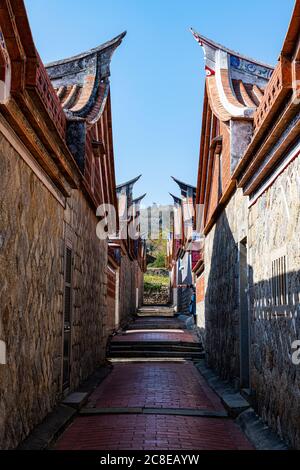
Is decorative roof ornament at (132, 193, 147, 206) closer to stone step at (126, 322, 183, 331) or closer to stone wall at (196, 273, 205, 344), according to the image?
stone step at (126, 322, 183, 331)

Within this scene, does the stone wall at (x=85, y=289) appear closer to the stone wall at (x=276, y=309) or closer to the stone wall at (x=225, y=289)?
the stone wall at (x=225, y=289)

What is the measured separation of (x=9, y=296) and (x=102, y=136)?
873 centimetres

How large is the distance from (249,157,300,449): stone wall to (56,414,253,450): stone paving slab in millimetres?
552

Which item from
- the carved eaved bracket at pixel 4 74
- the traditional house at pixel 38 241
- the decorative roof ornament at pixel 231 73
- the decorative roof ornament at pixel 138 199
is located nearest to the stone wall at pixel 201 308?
the traditional house at pixel 38 241

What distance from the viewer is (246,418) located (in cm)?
647

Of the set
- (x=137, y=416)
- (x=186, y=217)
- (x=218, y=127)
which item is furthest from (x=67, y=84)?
(x=186, y=217)

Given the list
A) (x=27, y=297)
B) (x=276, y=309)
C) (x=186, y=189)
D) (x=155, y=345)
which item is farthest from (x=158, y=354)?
(x=186, y=189)

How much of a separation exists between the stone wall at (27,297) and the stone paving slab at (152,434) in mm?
483

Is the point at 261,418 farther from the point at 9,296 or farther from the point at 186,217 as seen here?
the point at 186,217

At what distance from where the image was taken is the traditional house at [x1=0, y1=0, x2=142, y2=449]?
4.33m

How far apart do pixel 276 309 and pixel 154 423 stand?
7.11ft

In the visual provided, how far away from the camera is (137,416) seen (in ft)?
22.5

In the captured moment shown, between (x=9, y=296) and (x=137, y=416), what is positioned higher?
(x=9, y=296)

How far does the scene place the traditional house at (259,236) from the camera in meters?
4.77
